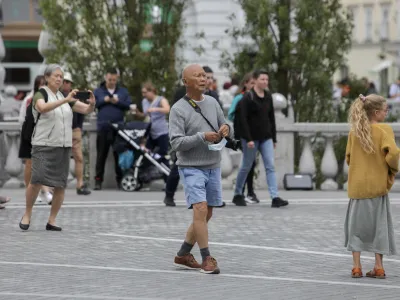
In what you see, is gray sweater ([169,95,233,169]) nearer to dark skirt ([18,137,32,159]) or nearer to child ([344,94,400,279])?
child ([344,94,400,279])

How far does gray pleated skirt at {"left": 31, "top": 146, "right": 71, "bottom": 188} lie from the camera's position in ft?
45.9

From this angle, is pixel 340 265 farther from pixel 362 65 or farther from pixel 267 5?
pixel 362 65

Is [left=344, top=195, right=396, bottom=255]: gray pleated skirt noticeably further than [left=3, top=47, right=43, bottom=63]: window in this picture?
No

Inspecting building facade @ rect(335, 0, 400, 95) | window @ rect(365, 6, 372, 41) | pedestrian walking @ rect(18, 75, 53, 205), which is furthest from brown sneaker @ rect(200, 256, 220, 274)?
window @ rect(365, 6, 372, 41)

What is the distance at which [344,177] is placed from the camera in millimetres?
20516

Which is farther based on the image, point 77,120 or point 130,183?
point 130,183

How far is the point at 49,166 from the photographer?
14008mm

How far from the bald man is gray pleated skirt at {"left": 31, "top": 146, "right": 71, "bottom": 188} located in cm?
298

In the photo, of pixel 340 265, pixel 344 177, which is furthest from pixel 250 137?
pixel 340 265

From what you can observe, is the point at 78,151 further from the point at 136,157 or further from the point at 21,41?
the point at 21,41

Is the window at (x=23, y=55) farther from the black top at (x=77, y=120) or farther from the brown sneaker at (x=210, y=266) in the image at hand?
the brown sneaker at (x=210, y=266)

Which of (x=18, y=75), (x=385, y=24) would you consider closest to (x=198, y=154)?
(x=18, y=75)

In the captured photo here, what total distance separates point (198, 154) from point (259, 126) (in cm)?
570

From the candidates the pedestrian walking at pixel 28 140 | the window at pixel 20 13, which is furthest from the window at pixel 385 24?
the pedestrian walking at pixel 28 140
